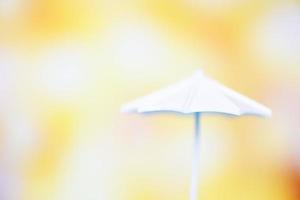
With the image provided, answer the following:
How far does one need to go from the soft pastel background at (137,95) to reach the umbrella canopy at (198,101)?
344 mm

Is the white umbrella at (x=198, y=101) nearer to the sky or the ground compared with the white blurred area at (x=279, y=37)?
nearer to the ground

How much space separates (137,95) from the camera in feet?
6.23

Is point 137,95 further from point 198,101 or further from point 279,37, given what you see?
point 279,37

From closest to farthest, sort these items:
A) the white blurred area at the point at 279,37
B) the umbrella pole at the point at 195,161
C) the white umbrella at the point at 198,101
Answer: the white umbrella at the point at 198,101 → the umbrella pole at the point at 195,161 → the white blurred area at the point at 279,37

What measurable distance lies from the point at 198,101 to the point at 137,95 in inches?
20.6

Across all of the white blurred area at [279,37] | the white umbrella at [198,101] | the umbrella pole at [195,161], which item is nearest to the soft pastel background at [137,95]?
the white blurred area at [279,37]

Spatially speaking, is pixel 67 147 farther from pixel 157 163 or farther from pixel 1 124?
pixel 157 163

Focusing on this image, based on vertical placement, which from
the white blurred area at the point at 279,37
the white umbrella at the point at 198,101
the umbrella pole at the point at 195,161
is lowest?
the umbrella pole at the point at 195,161

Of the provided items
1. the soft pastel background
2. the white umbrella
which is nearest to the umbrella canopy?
the white umbrella

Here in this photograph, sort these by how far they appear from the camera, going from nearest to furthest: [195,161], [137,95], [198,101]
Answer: [198,101] → [195,161] → [137,95]

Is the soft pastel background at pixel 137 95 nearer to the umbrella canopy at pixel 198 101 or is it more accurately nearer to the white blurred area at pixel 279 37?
the white blurred area at pixel 279 37

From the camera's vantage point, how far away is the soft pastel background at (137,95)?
72.5 inches

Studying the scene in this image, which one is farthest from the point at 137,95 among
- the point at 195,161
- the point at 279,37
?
the point at 279,37

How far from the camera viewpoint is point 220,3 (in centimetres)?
195
